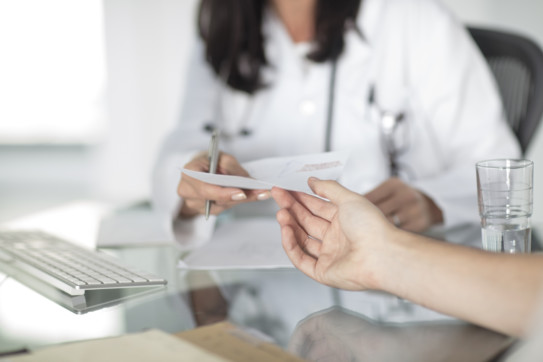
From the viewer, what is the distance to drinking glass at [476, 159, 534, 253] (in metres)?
0.83

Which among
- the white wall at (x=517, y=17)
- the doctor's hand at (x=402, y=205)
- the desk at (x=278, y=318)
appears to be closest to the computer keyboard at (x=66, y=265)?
the desk at (x=278, y=318)

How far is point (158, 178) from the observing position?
1.41 m

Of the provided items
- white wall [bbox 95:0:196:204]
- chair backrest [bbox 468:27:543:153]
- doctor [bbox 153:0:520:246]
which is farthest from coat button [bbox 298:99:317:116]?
white wall [bbox 95:0:196:204]

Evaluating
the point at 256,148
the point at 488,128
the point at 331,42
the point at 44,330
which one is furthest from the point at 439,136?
the point at 44,330

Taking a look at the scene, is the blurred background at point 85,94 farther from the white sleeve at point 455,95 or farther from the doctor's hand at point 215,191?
the doctor's hand at point 215,191

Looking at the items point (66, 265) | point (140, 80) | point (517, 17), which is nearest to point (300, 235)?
point (66, 265)

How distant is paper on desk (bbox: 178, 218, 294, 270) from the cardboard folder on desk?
0.31 metres

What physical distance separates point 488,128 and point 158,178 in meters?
0.80

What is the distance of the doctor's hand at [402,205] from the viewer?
117cm

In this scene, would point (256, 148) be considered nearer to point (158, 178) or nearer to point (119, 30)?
point (158, 178)

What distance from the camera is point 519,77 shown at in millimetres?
1492

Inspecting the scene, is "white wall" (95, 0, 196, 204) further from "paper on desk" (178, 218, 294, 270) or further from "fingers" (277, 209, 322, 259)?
"fingers" (277, 209, 322, 259)

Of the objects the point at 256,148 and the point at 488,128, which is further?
the point at 256,148

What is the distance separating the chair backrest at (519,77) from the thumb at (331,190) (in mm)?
841
